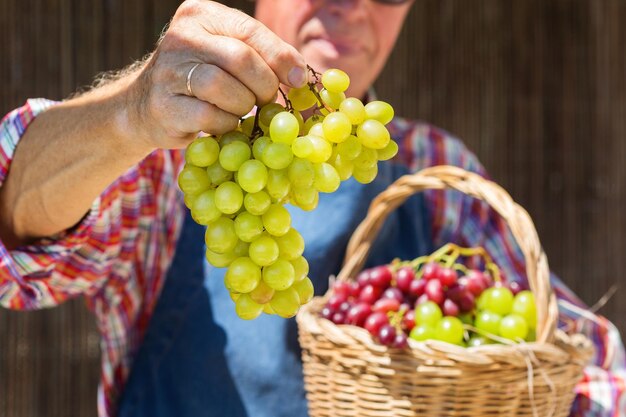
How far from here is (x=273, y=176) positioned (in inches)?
30.8

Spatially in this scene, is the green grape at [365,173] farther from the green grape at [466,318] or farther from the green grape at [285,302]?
the green grape at [466,318]

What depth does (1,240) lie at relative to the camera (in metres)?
1.19

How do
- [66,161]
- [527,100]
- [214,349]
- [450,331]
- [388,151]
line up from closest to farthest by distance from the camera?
[388,151]
[66,161]
[450,331]
[214,349]
[527,100]

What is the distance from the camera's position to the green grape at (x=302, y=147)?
2.55ft

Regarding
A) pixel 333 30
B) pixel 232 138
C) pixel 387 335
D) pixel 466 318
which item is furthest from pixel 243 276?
pixel 333 30

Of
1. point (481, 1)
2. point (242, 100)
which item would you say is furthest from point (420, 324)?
point (481, 1)

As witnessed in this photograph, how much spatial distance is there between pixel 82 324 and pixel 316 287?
48.8 inches

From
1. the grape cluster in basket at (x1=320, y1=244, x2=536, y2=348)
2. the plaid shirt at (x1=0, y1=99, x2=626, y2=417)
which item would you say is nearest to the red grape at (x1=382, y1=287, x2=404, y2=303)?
the grape cluster in basket at (x1=320, y1=244, x2=536, y2=348)

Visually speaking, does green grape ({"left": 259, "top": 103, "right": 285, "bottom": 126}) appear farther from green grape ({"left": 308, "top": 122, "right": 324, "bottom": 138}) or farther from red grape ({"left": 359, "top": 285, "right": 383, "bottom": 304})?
red grape ({"left": 359, "top": 285, "right": 383, "bottom": 304})

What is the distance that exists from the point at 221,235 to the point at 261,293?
3.0 inches

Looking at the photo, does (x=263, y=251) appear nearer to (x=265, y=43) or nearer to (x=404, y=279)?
(x=265, y=43)

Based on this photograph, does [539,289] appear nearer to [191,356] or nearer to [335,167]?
[335,167]

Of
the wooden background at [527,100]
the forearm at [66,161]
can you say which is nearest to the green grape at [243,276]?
the forearm at [66,161]

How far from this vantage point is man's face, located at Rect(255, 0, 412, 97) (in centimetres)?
149
